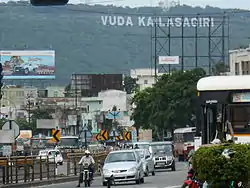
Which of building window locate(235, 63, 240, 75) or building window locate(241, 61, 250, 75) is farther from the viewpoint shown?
building window locate(235, 63, 240, 75)

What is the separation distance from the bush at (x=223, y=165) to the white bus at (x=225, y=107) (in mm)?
7756

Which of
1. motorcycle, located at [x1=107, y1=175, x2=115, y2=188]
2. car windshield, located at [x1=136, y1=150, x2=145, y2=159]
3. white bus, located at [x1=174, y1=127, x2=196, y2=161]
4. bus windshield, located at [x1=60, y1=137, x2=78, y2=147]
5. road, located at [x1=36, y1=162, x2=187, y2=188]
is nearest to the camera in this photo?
road, located at [x1=36, y1=162, x2=187, y2=188]

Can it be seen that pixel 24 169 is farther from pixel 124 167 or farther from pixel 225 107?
pixel 225 107

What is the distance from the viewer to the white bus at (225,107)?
28.8m

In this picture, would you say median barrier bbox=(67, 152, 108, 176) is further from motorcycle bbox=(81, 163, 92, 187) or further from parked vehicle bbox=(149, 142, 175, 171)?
motorcycle bbox=(81, 163, 92, 187)

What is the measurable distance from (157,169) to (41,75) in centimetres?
10208

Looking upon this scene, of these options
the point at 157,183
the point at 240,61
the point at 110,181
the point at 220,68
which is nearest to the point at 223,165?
the point at 110,181

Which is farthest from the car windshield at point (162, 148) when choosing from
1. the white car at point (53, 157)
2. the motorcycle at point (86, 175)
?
the motorcycle at point (86, 175)

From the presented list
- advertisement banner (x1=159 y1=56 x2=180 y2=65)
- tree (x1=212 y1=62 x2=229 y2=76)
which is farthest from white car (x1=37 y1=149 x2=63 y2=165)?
advertisement banner (x1=159 y1=56 x2=180 y2=65)

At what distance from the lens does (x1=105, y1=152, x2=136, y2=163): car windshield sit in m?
43.7

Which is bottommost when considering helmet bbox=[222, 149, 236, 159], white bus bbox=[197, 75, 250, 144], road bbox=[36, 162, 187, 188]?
road bbox=[36, 162, 187, 188]

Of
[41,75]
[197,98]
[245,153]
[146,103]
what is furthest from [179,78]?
[245,153]

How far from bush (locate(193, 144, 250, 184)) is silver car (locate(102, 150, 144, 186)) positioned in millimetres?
21137

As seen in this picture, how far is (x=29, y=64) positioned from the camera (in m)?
164
